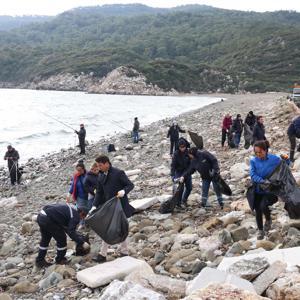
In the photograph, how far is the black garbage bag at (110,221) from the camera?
6.61 meters

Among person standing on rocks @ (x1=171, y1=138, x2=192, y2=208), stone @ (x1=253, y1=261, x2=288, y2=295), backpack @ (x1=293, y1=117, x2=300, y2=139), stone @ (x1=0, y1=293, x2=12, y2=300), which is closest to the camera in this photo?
stone @ (x1=253, y1=261, x2=288, y2=295)

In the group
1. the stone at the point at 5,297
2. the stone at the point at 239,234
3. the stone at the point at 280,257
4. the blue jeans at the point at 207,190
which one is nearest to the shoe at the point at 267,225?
the stone at the point at 239,234

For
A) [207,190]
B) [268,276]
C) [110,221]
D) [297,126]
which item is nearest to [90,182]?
[110,221]

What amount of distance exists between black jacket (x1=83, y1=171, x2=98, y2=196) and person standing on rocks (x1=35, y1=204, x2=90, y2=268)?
138cm

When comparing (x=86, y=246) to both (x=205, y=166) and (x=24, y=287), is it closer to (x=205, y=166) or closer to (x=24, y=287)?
(x=24, y=287)

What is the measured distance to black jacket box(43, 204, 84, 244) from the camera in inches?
279

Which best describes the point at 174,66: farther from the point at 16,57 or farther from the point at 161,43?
the point at 16,57

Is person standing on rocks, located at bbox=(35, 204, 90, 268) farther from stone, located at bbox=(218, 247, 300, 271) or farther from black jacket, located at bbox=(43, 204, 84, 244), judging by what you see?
stone, located at bbox=(218, 247, 300, 271)

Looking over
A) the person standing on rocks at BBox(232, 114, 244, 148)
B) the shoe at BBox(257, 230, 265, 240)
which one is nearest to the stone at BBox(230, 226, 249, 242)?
the shoe at BBox(257, 230, 265, 240)

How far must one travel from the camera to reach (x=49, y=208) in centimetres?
710

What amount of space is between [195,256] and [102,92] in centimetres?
10523

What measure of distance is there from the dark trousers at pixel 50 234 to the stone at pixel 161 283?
1.88m

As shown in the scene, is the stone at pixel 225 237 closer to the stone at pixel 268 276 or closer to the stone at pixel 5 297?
the stone at pixel 268 276

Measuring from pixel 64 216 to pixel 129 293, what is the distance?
2808 mm
